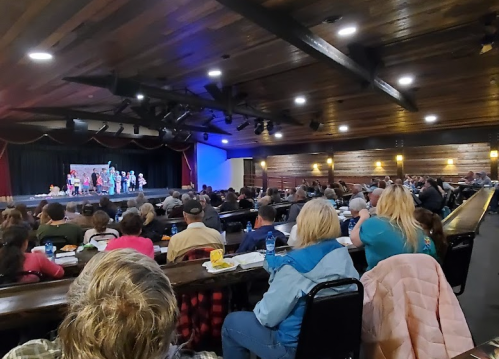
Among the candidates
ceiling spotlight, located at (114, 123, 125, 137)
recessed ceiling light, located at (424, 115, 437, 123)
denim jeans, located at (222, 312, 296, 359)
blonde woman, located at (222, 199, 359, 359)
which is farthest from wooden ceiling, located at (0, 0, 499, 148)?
ceiling spotlight, located at (114, 123, 125, 137)

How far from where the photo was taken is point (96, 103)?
8.48 m

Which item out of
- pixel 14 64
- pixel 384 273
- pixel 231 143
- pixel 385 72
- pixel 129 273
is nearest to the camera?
pixel 129 273

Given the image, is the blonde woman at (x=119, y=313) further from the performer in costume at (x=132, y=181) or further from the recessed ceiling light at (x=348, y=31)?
the performer in costume at (x=132, y=181)

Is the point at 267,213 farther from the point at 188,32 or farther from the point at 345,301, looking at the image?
the point at 188,32

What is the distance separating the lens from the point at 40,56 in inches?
156

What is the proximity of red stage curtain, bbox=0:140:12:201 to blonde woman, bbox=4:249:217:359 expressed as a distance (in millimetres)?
11154

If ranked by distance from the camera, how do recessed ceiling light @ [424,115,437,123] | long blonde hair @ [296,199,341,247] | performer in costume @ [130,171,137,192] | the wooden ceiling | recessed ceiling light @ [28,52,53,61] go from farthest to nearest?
1. performer in costume @ [130,171,137,192]
2. recessed ceiling light @ [424,115,437,123]
3. recessed ceiling light @ [28,52,53,61]
4. the wooden ceiling
5. long blonde hair @ [296,199,341,247]

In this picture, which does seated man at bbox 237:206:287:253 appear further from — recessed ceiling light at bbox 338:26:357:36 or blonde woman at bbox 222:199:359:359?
recessed ceiling light at bbox 338:26:357:36

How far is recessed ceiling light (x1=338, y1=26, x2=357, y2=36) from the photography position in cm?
433

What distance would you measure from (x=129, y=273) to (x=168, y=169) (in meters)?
14.7

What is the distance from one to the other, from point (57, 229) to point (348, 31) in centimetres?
384

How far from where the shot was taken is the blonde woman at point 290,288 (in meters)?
1.70

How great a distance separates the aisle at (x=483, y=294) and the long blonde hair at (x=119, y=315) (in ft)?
8.97

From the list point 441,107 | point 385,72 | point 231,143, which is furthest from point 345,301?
point 231,143
